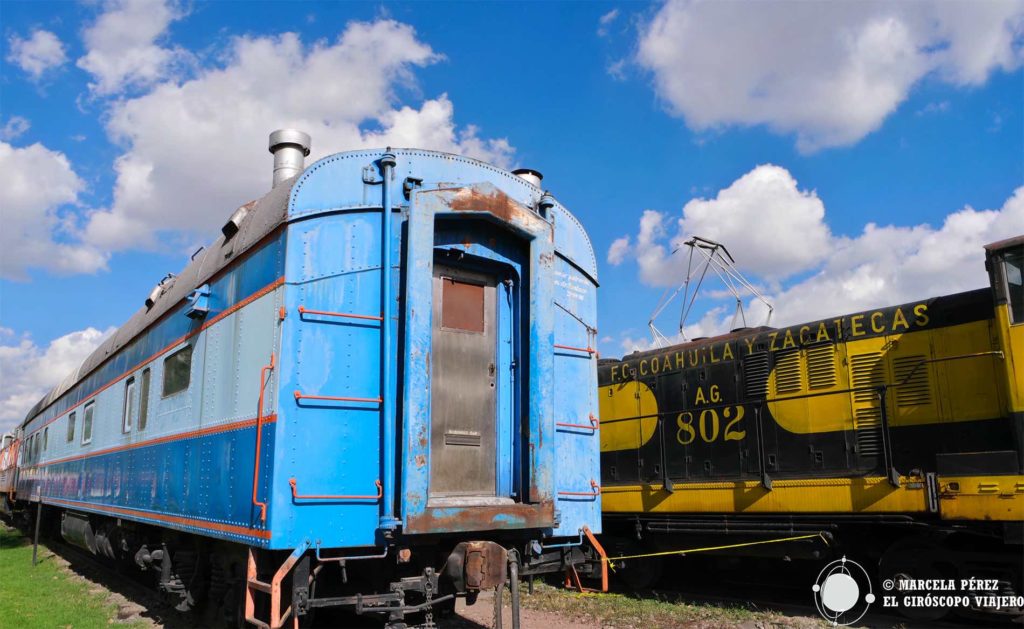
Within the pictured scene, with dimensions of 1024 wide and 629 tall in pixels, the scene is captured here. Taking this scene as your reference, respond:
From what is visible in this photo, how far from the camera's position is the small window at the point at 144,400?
8.80 meters

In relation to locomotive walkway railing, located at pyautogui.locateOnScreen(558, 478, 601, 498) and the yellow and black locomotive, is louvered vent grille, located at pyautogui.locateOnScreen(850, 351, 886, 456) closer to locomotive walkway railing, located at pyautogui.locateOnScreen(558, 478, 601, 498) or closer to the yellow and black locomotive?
the yellow and black locomotive

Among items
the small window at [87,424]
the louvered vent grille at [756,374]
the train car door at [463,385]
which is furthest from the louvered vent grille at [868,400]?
the small window at [87,424]

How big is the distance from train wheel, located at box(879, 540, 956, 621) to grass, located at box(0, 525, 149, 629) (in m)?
8.27

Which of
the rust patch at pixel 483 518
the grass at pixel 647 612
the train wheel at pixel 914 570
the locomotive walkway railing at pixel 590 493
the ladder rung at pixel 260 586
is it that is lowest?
the grass at pixel 647 612

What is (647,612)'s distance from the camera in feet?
28.0

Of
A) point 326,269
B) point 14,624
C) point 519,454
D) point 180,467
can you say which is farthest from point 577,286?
point 14,624

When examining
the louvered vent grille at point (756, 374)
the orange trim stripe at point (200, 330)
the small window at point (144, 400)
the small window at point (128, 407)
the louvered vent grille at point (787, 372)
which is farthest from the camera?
the louvered vent grille at point (756, 374)

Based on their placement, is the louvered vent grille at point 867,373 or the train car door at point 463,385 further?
the louvered vent grille at point 867,373

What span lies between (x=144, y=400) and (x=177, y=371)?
5.49 feet

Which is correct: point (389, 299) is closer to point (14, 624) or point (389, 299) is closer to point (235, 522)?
point (235, 522)

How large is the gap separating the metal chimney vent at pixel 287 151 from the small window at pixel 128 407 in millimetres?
4017

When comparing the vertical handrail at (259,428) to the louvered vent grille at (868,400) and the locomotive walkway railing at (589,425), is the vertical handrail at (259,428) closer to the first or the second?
the locomotive walkway railing at (589,425)

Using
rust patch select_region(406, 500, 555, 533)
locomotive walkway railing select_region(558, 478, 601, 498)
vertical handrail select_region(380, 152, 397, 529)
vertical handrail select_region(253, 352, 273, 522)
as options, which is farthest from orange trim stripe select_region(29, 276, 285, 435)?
locomotive walkway railing select_region(558, 478, 601, 498)

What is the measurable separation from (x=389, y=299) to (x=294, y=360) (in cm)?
84
